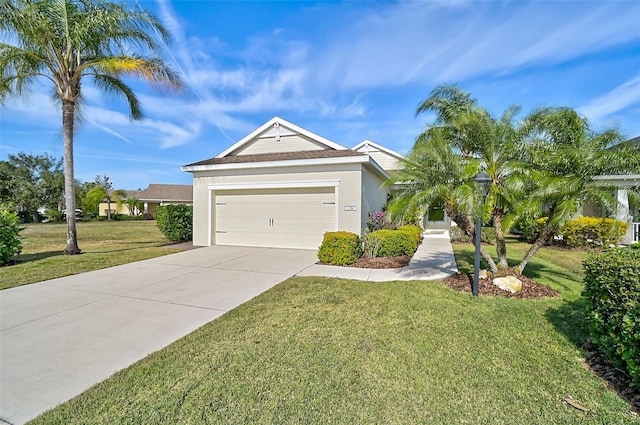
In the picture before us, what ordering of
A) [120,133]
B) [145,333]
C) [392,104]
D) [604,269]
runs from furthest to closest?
[120,133], [392,104], [145,333], [604,269]

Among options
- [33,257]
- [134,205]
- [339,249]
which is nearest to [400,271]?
[339,249]

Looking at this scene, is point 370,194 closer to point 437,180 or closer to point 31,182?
point 437,180

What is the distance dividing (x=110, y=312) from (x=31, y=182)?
42246 millimetres

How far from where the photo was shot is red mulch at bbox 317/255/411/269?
7.85 metres

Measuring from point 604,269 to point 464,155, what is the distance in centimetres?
356

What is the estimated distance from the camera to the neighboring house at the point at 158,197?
41875 millimetres

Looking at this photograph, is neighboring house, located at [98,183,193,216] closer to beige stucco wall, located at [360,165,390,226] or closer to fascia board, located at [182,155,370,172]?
fascia board, located at [182,155,370,172]

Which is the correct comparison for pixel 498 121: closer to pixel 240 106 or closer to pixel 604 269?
pixel 604 269

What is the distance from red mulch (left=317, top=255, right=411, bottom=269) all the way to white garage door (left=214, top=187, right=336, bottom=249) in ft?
7.97

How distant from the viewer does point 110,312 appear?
4445 mm

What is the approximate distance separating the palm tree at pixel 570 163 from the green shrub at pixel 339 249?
4390 mm

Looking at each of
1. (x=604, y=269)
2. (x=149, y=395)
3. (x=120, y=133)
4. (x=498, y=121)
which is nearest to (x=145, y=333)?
(x=149, y=395)

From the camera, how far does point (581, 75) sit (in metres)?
8.43

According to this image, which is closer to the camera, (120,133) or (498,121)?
(498,121)
